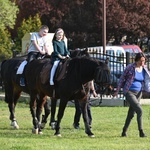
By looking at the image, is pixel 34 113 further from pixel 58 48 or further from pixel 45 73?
pixel 58 48

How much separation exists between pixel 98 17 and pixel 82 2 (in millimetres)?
2295

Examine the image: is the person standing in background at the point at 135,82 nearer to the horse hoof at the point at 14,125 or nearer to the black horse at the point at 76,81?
the black horse at the point at 76,81

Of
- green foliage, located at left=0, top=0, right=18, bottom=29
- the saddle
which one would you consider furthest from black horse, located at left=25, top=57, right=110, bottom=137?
green foliage, located at left=0, top=0, right=18, bottom=29

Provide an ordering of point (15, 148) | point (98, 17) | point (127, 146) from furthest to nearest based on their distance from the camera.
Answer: point (98, 17) → point (127, 146) → point (15, 148)

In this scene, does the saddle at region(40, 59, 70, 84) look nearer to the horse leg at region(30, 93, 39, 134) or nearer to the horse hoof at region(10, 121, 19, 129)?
the horse leg at region(30, 93, 39, 134)

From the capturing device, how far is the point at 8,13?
195 feet

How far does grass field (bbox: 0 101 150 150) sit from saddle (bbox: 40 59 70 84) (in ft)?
4.49

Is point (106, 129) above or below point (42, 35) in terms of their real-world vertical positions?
below

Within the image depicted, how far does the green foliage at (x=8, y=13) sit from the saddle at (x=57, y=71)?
147 ft

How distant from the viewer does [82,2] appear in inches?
2275

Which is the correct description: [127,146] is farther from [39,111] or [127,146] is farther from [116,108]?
[116,108]

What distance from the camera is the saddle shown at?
14.1m

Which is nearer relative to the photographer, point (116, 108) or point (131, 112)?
point (131, 112)

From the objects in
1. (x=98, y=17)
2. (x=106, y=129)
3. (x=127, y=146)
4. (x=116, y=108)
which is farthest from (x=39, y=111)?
(x=98, y=17)
